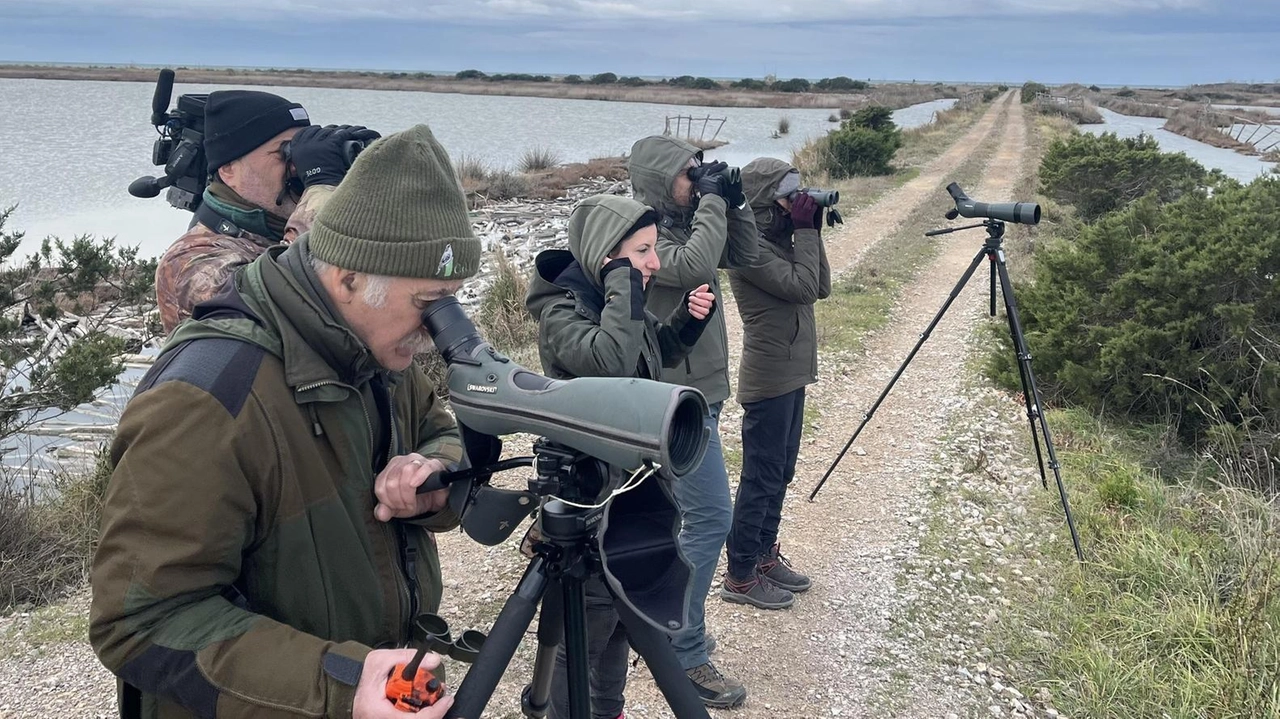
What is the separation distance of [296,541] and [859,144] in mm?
19984

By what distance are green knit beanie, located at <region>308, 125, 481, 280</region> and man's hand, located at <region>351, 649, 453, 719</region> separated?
1.79 ft

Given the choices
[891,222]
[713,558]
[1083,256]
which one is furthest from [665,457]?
[891,222]

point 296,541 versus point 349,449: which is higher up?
point 349,449

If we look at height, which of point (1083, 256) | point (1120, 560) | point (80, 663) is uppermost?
point (1083, 256)

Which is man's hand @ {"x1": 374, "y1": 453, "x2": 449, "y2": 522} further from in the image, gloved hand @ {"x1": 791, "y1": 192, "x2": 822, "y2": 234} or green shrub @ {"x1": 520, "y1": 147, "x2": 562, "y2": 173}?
green shrub @ {"x1": 520, "y1": 147, "x2": 562, "y2": 173}

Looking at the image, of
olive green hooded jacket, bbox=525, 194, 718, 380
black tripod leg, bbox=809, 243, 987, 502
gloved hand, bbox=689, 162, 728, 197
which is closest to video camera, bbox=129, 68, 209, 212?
olive green hooded jacket, bbox=525, 194, 718, 380

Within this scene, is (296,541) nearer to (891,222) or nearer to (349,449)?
(349,449)

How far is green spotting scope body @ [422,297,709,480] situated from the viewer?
112 centimetres

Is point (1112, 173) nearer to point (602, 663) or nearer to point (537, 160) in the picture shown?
point (602, 663)

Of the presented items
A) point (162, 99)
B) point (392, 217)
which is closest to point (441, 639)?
point (392, 217)

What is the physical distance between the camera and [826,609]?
377cm

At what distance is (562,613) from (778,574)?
265cm

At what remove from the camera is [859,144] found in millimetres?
19750

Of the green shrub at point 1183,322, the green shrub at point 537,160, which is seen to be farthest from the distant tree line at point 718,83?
the green shrub at point 1183,322
